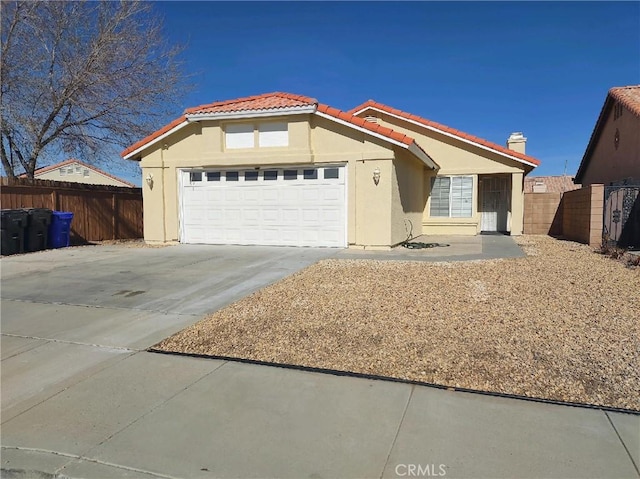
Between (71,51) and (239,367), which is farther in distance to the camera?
(71,51)

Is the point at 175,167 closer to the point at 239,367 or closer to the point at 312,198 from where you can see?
the point at 312,198

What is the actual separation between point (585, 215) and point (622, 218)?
1249mm

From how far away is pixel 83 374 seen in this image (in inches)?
178

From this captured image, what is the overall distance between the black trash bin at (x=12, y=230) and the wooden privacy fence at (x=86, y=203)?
1360 mm

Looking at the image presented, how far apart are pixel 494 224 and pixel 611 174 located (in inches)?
204

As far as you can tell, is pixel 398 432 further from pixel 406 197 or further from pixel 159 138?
pixel 159 138

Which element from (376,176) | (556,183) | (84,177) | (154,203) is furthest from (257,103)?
(556,183)

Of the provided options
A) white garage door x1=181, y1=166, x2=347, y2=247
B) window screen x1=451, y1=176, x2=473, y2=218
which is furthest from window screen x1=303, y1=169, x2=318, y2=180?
window screen x1=451, y1=176, x2=473, y2=218

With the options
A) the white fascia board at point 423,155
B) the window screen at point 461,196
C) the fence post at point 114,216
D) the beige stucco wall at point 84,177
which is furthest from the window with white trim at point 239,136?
the beige stucco wall at point 84,177

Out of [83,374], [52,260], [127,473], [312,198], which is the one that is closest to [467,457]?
[127,473]

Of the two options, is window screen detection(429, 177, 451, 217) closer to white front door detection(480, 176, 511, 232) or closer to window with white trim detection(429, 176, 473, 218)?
window with white trim detection(429, 176, 473, 218)

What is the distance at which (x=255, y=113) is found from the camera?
12.8m

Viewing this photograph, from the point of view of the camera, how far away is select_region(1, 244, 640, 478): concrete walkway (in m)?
2.96

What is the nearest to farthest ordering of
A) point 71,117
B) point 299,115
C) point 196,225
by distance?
point 299,115 < point 196,225 < point 71,117
